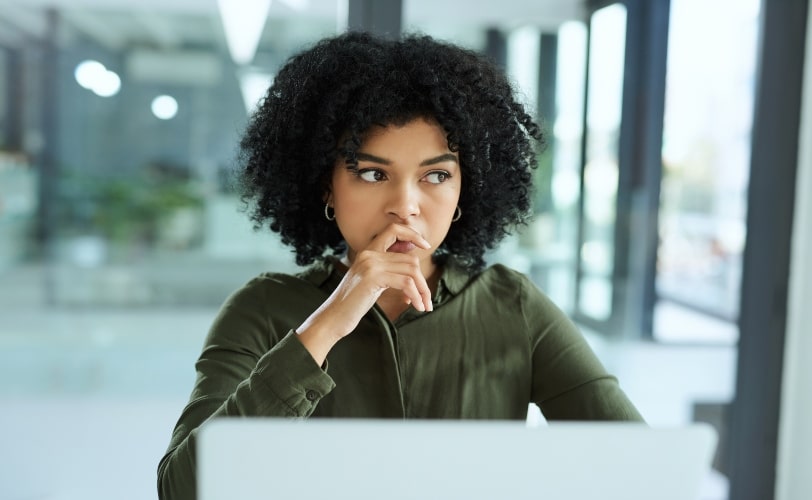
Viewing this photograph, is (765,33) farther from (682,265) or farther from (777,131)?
(682,265)

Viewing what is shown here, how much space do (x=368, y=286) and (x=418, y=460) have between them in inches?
18.1

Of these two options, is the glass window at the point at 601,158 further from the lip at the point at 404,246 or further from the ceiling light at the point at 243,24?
the lip at the point at 404,246

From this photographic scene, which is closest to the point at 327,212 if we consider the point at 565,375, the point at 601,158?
the point at 565,375

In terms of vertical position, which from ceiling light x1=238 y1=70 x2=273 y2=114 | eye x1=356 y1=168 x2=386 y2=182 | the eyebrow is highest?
ceiling light x1=238 y1=70 x2=273 y2=114

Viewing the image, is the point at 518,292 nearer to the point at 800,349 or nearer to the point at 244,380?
the point at 244,380

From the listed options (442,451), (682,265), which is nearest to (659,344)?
(682,265)

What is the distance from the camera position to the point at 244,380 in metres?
1.15

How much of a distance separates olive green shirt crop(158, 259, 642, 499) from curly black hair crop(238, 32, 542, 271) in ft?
0.43

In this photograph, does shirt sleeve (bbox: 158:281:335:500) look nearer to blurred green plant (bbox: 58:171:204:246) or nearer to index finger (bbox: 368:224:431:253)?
index finger (bbox: 368:224:431:253)

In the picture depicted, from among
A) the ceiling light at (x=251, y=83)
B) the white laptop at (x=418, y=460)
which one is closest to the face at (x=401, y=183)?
the white laptop at (x=418, y=460)

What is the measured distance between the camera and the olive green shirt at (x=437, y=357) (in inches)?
49.1

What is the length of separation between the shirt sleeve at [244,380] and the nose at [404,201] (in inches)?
9.8

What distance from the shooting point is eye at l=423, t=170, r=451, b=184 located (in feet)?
4.00

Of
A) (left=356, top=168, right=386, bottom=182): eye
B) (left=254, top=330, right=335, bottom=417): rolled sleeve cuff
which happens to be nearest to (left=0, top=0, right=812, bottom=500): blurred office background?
(left=356, top=168, right=386, bottom=182): eye
